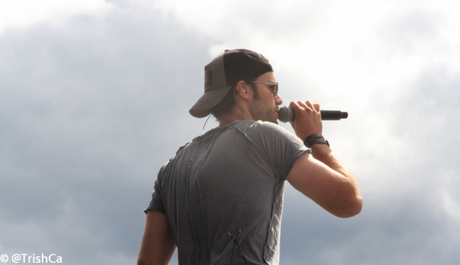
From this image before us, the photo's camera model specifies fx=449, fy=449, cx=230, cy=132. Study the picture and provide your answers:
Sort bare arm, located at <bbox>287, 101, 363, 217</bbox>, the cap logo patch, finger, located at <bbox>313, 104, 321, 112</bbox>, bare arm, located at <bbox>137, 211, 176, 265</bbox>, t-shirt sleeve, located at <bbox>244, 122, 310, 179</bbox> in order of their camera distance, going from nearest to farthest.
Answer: bare arm, located at <bbox>287, 101, 363, 217</bbox> < t-shirt sleeve, located at <bbox>244, 122, 310, 179</bbox> < bare arm, located at <bbox>137, 211, 176, 265</bbox> < finger, located at <bbox>313, 104, 321, 112</bbox> < the cap logo patch

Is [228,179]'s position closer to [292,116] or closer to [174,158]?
[174,158]

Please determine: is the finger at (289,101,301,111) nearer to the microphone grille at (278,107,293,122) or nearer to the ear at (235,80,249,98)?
the microphone grille at (278,107,293,122)

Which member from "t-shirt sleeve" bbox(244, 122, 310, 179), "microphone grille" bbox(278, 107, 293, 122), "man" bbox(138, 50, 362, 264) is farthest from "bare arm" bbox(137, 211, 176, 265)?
"microphone grille" bbox(278, 107, 293, 122)

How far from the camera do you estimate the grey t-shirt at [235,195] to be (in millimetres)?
3125

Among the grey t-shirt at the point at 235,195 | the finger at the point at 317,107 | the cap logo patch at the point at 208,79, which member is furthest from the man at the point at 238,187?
the cap logo patch at the point at 208,79

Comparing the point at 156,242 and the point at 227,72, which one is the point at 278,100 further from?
the point at 156,242

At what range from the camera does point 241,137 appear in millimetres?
3436

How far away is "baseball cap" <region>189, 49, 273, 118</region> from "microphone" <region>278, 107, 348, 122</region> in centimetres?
42

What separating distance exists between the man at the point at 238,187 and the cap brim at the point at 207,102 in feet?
0.09

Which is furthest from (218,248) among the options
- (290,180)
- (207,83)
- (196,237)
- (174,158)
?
(207,83)

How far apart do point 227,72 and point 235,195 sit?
1.43 metres

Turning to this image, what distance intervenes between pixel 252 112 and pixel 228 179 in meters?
1.01

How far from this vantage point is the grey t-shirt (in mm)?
3125

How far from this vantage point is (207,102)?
4.23 metres
